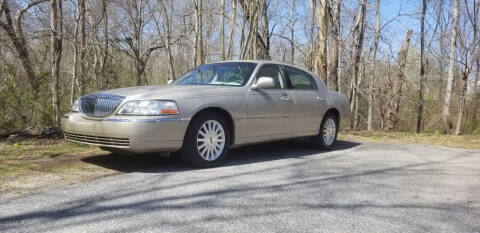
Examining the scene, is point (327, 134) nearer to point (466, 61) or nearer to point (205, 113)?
point (205, 113)

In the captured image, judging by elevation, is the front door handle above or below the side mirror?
below

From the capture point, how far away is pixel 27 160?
16.4 feet

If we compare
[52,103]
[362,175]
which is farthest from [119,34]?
[362,175]

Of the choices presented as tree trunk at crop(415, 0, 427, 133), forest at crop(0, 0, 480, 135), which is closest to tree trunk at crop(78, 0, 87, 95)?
forest at crop(0, 0, 480, 135)

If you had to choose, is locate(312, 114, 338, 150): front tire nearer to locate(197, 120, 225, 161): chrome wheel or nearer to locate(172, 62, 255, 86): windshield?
locate(172, 62, 255, 86): windshield

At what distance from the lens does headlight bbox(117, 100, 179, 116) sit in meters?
4.32

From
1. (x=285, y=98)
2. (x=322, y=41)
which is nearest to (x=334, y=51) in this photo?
(x=322, y=41)

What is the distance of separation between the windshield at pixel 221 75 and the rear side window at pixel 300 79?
35.0 inches

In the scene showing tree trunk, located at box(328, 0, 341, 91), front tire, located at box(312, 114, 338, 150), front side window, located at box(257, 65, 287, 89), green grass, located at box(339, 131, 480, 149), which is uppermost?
tree trunk, located at box(328, 0, 341, 91)

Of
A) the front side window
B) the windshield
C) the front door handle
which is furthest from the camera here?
the front door handle

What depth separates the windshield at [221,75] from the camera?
558 cm

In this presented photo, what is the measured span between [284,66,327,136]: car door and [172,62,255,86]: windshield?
0.94m

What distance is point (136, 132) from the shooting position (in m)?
4.21

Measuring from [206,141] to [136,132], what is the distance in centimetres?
95
